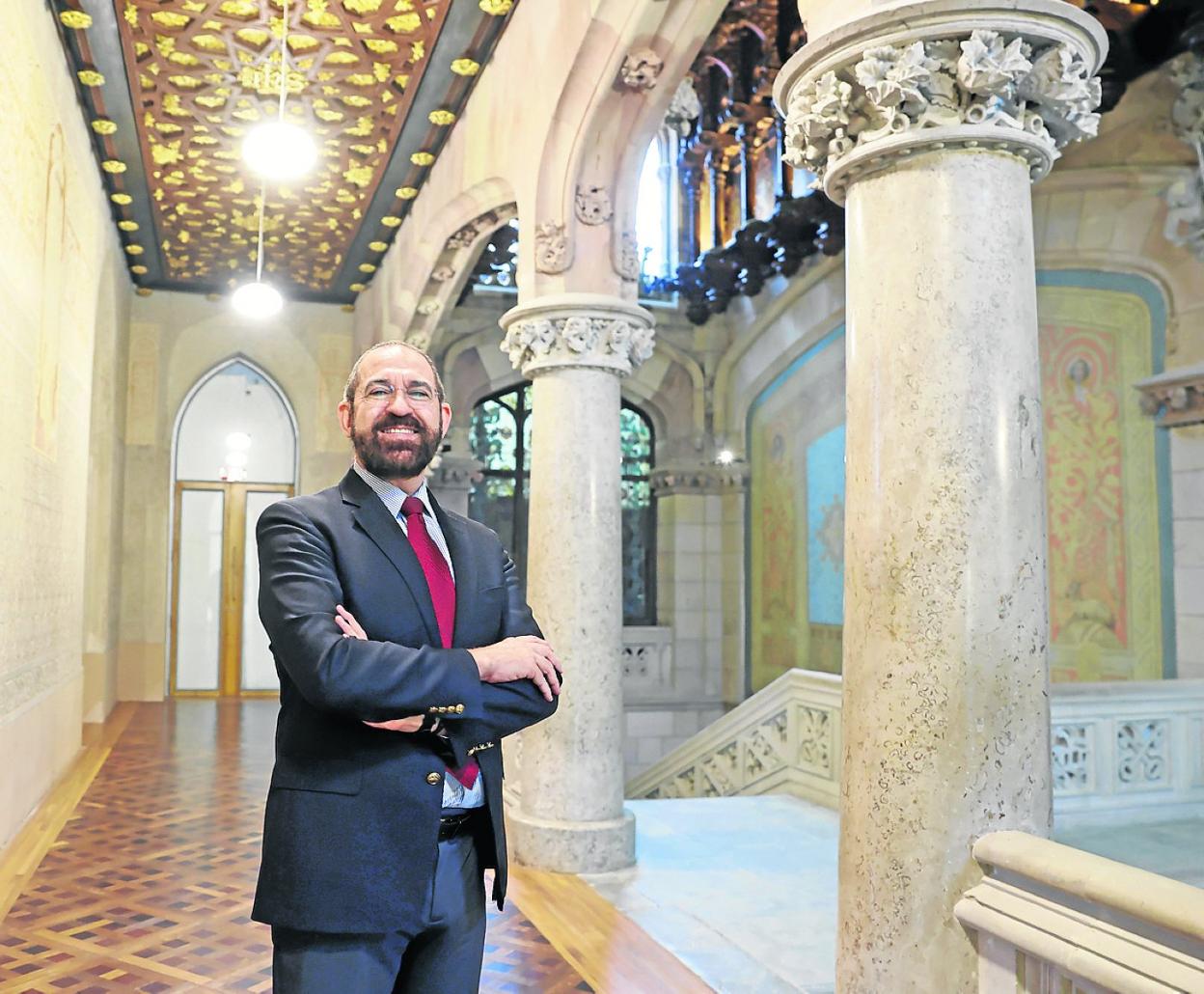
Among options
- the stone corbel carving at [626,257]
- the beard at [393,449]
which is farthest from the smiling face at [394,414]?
the stone corbel carving at [626,257]

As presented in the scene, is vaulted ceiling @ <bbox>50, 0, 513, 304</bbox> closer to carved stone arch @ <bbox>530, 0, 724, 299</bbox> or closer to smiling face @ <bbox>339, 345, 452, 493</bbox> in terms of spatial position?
carved stone arch @ <bbox>530, 0, 724, 299</bbox>

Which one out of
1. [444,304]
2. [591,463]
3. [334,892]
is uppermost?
[444,304]

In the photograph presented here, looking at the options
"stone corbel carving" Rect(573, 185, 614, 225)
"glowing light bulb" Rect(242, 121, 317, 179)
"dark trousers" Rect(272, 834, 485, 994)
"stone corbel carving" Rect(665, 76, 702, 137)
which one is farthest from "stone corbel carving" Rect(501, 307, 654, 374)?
"stone corbel carving" Rect(665, 76, 702, 137)

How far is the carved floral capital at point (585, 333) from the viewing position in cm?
658

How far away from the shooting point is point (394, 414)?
7.00ft

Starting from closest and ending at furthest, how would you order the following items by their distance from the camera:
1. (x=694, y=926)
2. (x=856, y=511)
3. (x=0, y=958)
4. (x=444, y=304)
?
(x=856, y=511)
(x=0, y=958)
(x=694, y=926)
(x=444, y=304)

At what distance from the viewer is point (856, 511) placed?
3301 mm

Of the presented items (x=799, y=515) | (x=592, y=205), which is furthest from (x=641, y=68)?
(x=799, y=515)

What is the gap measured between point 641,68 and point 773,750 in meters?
5.06

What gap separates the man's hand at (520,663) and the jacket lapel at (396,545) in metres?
0.11

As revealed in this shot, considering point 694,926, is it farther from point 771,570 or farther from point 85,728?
point 771,570

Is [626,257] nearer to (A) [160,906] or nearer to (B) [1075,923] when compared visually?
(A) [160,906]

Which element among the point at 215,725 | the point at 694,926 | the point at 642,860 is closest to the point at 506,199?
the point at 642,860

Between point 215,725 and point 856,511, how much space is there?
1028cm
